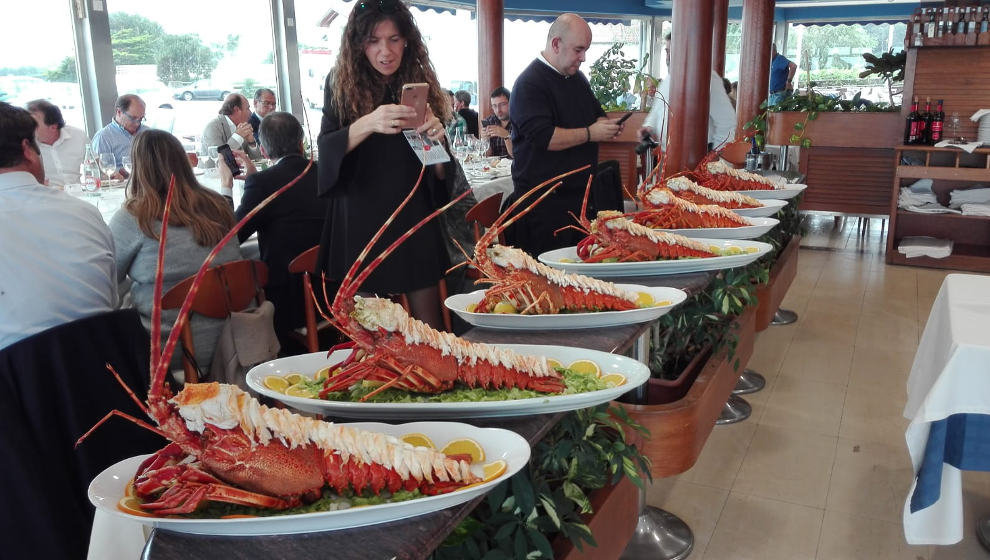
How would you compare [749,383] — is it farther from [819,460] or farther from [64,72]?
[64,72]

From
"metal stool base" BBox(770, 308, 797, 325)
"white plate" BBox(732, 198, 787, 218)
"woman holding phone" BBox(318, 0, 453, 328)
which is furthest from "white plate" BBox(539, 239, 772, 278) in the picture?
"metal stool base" BBox(770, 308, 797, 325)

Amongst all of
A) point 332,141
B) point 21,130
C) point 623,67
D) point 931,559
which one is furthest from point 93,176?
point 623,67

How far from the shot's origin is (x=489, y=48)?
7.97 metres

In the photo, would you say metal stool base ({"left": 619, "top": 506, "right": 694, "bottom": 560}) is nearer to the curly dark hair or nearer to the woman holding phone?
the woman holding phone

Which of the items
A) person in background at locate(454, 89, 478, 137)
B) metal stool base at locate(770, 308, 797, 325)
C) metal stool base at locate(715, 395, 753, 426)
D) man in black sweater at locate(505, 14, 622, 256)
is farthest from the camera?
person in background at locate(454, 89, 478, 137)

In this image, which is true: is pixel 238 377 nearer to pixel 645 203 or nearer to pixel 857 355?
pixel 645 203

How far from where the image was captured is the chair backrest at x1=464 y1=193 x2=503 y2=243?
3577 mm

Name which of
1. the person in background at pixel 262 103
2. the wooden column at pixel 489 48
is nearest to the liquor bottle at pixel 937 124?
the wooden column at pixel 489 48

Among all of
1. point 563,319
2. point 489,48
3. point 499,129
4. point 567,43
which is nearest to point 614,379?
point 563,319

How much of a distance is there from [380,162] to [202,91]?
643 centimetres

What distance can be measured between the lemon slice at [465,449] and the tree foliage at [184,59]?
285 inches

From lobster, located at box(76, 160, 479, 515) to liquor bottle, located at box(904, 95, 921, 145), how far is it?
20.0 feet

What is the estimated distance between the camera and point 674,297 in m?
1.62

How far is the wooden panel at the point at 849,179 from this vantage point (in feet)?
22.2
